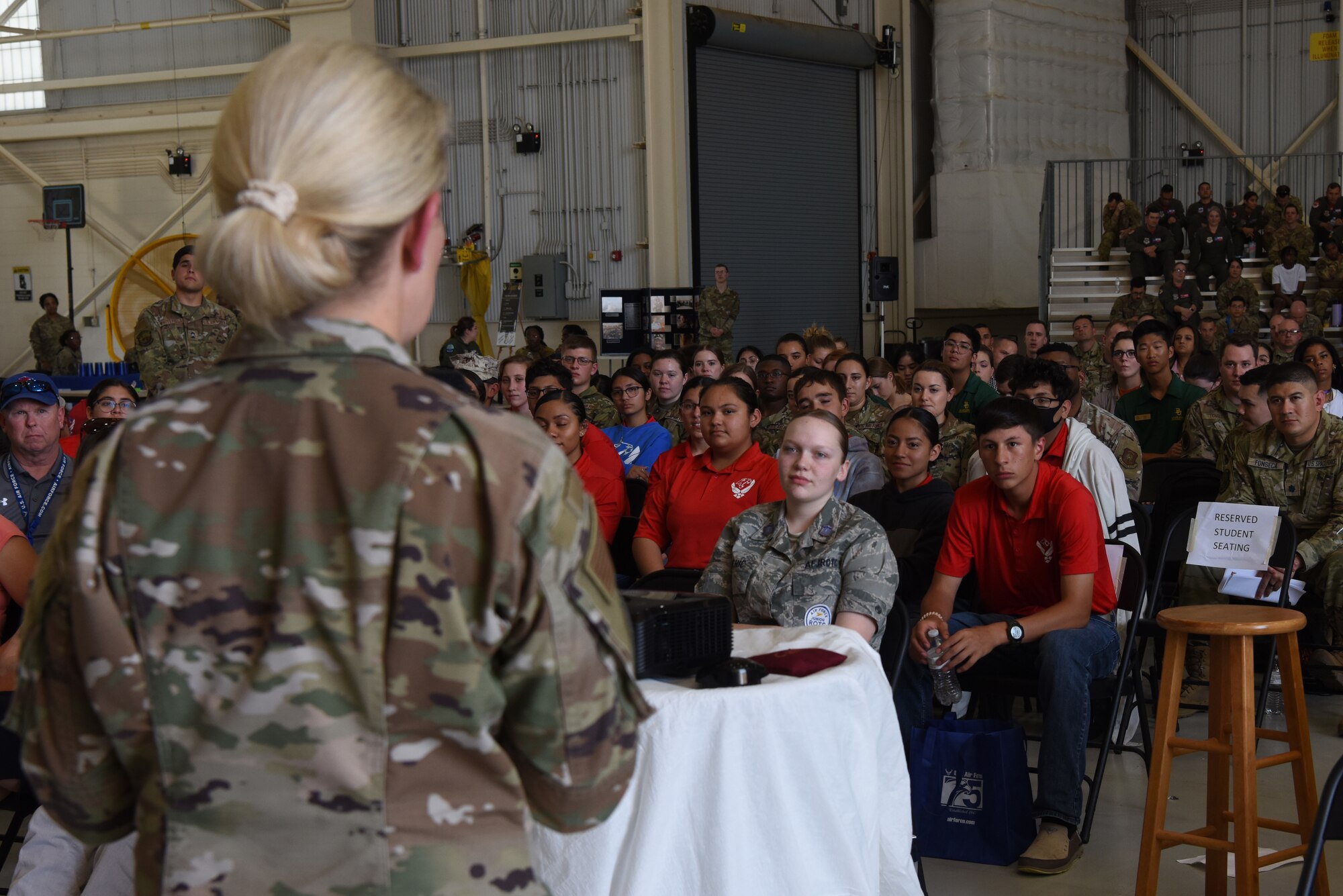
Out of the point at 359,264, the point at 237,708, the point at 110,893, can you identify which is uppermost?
the point at 359,264

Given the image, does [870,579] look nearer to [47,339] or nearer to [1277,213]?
[1277,213]

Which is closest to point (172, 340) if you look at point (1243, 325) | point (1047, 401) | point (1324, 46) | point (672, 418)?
point (672, 418)

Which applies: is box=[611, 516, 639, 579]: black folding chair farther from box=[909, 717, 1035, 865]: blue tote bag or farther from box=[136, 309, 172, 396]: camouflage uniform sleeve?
box=[136, 309, 172, 396]: camouflage uniform sleeve

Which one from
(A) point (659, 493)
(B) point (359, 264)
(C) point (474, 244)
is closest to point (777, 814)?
(B) point (359, 264)

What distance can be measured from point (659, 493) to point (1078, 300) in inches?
464

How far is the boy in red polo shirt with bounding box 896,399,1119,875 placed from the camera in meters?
3.64

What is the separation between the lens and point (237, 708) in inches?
41.8

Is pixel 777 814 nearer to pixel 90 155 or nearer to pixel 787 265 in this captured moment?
pixel 787 265

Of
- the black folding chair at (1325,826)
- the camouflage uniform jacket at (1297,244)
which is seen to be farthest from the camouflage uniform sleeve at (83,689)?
the camouflage uniform jacket at (1297,244)

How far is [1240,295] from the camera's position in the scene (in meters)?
14.2

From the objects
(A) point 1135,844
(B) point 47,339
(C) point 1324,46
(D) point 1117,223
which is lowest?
(A) point 1135,844

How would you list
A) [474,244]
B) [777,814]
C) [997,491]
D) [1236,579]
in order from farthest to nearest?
1. [474,244]
2. [1236,579]
3. [997,491]
4. [777,814]

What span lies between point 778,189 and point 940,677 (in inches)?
483

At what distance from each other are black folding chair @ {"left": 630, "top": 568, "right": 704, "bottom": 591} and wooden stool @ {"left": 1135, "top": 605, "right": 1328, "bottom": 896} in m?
1.42
